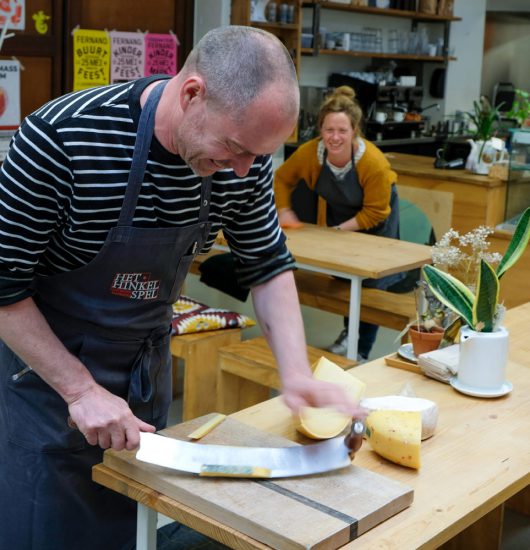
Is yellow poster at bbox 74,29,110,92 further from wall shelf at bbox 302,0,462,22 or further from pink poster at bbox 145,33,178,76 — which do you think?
wall shelf at bbox 302,0,462,22

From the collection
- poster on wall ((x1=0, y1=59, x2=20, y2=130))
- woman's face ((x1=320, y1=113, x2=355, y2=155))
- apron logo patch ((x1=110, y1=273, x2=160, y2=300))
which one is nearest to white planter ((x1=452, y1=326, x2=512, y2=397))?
apron logo patch ((x1=110, y1=273, x2=160, y2=300))

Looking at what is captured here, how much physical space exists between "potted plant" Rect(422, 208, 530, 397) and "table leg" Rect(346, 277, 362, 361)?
1.73 m

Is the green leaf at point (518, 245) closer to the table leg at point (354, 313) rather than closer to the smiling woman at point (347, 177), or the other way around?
the table leg at point (354, 313)

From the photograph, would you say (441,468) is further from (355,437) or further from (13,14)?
(13,14)

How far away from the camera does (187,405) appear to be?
3.94 m

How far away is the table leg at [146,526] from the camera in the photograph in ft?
5.58

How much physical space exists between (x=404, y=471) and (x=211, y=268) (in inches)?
116

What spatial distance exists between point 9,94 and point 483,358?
368cm

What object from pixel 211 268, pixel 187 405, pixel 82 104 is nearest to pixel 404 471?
pixel 82 104

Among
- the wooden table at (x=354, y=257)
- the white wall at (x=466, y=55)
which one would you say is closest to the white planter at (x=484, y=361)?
the wooden table at (x=354, y=257)

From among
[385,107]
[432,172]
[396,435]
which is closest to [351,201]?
[432,172]

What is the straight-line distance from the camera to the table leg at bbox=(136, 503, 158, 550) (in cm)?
170

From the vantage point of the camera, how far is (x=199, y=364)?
393 centimetres

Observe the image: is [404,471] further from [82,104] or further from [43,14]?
[43,14]
